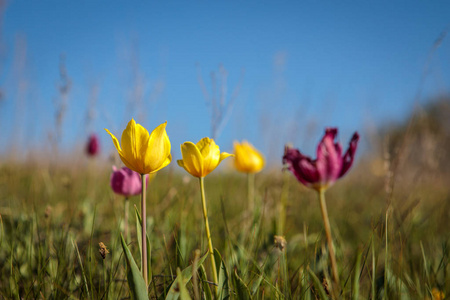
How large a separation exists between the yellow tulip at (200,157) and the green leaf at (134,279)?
9.4 inches

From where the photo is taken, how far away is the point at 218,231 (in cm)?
156

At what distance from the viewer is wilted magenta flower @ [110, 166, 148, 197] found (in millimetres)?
1092

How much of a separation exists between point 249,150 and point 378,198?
2612 millimetres

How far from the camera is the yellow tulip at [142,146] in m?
0.76

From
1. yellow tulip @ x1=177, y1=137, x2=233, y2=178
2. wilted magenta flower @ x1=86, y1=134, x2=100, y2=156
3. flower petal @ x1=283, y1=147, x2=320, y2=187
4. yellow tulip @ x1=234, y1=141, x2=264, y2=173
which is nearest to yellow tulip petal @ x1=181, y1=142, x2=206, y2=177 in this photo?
yellow tulip @ x1=177, y1=137, x2=233, y2=178

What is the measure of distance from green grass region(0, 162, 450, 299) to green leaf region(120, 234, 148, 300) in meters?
0.08

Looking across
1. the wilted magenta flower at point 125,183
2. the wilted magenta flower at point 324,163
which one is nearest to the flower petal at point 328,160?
the wilted magenta flower at point 324,163

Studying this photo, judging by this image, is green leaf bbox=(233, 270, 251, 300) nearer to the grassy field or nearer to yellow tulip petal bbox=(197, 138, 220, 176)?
the grassy field

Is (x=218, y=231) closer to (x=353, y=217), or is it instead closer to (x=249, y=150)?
(x=249, y=150)

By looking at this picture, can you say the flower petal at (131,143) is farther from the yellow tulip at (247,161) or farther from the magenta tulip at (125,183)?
the yellow tulip at (247,161)

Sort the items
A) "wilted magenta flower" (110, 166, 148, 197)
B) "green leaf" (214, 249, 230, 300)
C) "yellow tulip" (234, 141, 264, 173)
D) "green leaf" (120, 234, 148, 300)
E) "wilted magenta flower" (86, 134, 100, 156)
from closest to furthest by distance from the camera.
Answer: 1. "green leaf" (120, 234, 148, 300)
2. "green leaf" (214, 249, 230, 300)
3. "wilted magenta flower" (110, 166, 148, 197)
4. "yellow tulip" (234, 141, 264, 173)
5. "wilted magenta flower" (86, 134, 100, 156)

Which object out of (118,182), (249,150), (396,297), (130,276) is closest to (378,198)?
(249,150)

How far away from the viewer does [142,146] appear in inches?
29.9

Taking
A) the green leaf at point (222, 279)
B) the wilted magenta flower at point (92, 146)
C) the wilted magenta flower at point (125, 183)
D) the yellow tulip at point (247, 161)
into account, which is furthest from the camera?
the wilted magenta flower at point (92, 146)
